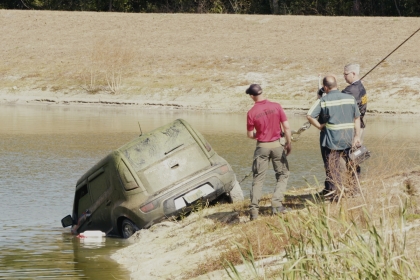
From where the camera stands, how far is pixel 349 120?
11.5m

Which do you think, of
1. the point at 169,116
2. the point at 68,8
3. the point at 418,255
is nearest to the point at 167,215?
the point at 418,255

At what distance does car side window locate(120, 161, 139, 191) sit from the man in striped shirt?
2564 mm

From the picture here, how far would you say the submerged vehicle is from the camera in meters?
12.6

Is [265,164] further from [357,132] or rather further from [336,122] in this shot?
[357,132]

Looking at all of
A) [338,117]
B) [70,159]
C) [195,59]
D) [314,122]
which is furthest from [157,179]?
[195,59]

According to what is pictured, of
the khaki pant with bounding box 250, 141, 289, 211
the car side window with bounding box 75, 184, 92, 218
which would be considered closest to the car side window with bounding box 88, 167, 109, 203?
the car side window with bounding box 75, 184, 92, 218

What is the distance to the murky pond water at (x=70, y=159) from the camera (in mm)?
12023

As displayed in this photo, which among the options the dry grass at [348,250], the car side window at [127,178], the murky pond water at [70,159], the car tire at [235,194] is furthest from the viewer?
the car tire at [235,194]

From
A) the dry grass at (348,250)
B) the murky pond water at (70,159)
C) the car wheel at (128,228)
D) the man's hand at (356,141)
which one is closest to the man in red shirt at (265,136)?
the man's hand at (356,141)

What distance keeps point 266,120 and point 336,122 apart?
818 mm

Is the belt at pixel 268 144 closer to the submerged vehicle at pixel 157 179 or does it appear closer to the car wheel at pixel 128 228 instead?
the submerged vehicle at pixel 157 179

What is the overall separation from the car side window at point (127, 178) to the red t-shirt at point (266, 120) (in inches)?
77.1

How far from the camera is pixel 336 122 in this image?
1145 centimetres

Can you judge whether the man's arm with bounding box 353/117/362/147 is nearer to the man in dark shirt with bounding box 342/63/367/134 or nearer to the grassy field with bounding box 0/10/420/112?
the man in dark shirt with bounding box 342/63/367/134
